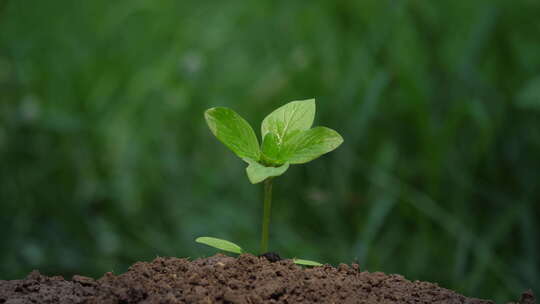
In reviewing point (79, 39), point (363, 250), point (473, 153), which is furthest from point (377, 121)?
point (79, 39)

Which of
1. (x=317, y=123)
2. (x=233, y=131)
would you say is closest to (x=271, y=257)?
(x=233, y=131)

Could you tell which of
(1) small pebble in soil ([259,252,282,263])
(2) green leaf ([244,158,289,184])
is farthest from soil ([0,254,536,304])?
(2) green leaf ([244,158,289,184])

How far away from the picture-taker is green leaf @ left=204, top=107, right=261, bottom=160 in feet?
3.26

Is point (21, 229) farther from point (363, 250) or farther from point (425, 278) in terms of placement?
point (425, 278)

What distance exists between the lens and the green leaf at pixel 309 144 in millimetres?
983

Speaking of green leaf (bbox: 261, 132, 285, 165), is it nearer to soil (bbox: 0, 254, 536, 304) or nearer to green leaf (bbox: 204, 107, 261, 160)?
green leaf (bbox: 204, 107, 261, 160)

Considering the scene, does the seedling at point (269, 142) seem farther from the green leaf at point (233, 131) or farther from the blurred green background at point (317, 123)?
the blurred green background at point (317, 123)

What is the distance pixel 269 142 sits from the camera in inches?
39.8

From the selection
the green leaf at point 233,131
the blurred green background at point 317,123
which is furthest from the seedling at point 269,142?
the blurred green background at point 317,123

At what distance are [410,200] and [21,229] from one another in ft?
4.99

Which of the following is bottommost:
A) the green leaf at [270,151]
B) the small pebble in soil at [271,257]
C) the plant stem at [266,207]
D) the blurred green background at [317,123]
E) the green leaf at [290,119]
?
the small pebble in soil at [271,257]

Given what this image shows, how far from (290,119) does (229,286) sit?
274 millimetres

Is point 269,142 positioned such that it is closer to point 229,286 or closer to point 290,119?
point 290,119

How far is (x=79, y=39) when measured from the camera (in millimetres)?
3268
